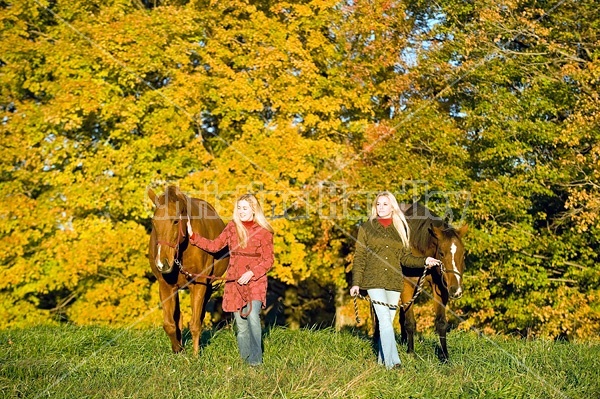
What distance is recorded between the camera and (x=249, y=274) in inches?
302

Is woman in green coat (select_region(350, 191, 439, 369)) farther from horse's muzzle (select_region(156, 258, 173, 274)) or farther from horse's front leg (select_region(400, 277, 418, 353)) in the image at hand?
horse's muzzle (select_region(156, 258, 173, 274))

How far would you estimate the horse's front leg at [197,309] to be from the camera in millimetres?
8766

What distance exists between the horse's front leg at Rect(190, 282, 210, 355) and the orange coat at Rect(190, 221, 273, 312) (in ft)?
3.59

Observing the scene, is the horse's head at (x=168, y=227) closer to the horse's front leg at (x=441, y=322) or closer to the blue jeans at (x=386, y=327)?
the blue jeans at (x=386, y=327)

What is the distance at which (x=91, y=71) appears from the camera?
1858cm

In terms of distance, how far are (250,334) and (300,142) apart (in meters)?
10.4

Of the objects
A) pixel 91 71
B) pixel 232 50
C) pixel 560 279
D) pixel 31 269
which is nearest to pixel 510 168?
pixel 560 279

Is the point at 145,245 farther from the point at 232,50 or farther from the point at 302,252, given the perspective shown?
the point at 232,50

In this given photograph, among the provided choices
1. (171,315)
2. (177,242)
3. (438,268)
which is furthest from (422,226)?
(171,315)

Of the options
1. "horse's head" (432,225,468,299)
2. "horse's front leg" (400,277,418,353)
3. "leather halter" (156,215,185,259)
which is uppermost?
"leather halter" (156,215,185,259)

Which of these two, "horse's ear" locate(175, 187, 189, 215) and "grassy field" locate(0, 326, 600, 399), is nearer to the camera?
"grassy field" locate(0, 326, 600, 399)

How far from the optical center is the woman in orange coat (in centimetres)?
777

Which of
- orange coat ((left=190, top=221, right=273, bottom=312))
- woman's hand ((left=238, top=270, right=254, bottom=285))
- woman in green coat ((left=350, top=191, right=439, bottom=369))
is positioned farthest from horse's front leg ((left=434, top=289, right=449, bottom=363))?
woman's hand ((left=238, top=270, right=254, bottom=285))

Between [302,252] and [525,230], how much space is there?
18.1ft
